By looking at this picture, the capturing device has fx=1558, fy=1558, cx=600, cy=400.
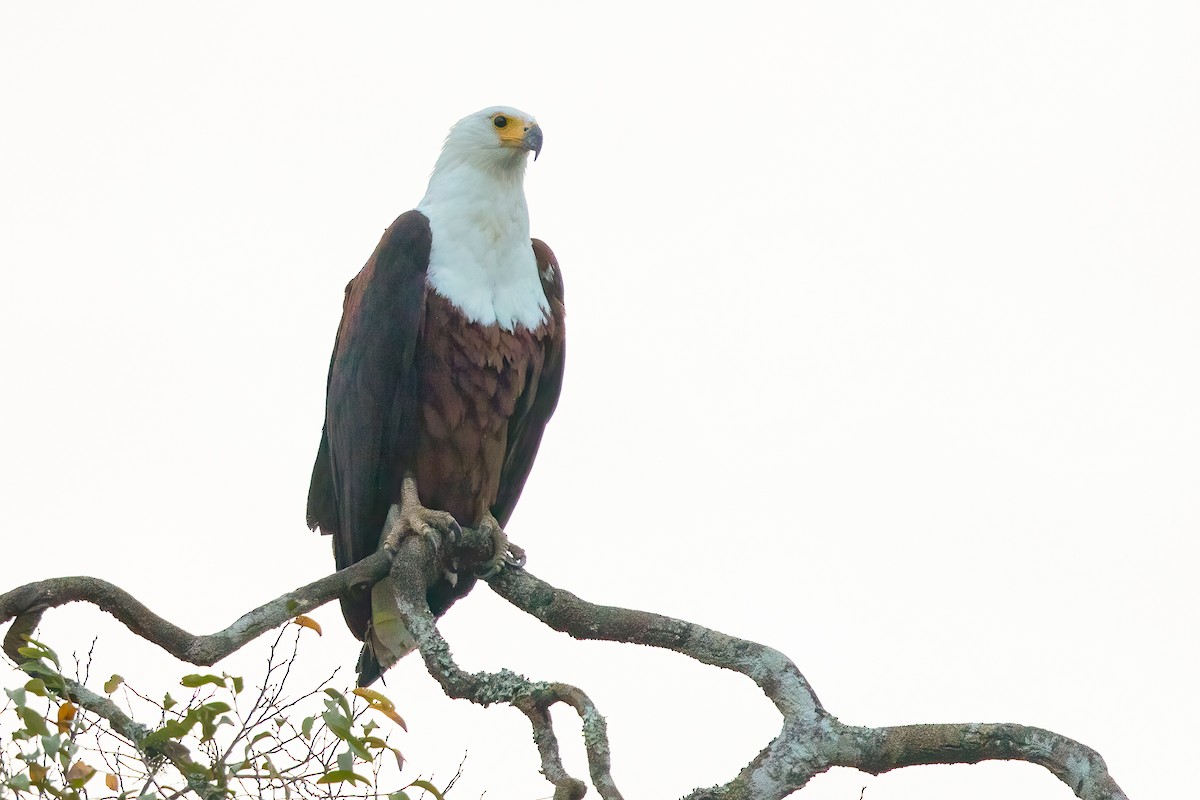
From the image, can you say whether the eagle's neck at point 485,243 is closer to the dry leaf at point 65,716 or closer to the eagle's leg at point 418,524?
the eagle's leg at point 418,524

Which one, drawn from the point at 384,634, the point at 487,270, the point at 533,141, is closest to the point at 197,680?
the point at 384,634

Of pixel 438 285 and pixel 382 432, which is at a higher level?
pixel 438 285

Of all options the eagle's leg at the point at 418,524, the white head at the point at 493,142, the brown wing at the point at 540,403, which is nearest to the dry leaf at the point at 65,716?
the eagle's leg at the point at 418,524

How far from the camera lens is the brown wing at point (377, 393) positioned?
505 cm

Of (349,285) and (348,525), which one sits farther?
(349,285)

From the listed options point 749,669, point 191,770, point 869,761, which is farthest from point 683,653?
point 191,770

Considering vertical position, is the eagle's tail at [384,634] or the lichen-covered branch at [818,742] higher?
the eagle's tail at [384,634]

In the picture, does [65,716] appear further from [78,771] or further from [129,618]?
[129,618]

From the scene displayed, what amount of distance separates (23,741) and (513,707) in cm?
107

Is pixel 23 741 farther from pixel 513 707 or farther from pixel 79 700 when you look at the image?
pixel 513 707

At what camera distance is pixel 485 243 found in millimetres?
5285

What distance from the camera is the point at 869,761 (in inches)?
124

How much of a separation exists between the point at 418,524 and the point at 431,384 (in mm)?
481

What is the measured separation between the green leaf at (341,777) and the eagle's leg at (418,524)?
1726 mm
